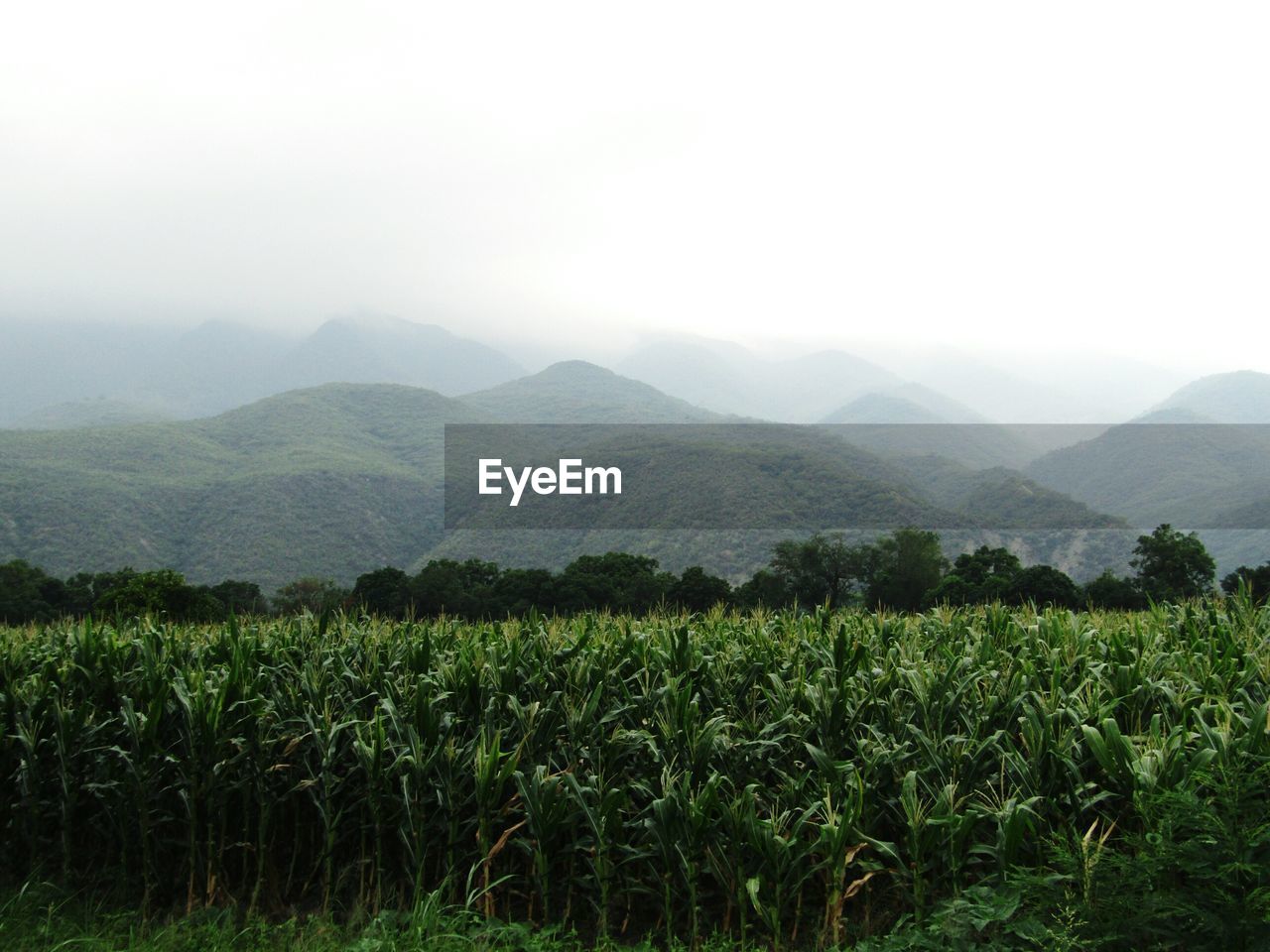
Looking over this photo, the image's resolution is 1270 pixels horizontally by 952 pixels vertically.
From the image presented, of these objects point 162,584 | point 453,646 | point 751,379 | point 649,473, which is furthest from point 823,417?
point 453,646

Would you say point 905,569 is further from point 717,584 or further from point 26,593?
point 26,593

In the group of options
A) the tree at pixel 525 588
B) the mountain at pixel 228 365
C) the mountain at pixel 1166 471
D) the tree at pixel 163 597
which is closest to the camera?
the tree at pixel 163 597

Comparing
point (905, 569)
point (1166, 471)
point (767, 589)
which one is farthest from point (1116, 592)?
point (1166, 471)

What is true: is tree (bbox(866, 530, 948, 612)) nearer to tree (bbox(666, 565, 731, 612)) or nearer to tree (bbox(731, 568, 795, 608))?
tree (bbox(731, 568, 795, 608))

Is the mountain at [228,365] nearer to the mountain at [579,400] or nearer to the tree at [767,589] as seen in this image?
the mountain at [579,400]

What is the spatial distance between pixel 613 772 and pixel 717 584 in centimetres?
1675

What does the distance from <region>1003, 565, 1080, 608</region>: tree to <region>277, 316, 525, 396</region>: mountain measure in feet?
499

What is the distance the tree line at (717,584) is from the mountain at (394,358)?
146457 millimetres

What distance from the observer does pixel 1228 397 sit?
120875 mm

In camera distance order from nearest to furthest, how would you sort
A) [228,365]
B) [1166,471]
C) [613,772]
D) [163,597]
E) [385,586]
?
[613,772]
[163,597]
[385,586]
[1166,471]
[228,365]

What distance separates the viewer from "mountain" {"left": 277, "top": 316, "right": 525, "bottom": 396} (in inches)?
6767

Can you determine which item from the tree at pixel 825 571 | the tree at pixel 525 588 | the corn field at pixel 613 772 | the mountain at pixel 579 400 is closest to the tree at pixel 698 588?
the tree at pixel 825 571

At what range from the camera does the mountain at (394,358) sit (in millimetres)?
171875

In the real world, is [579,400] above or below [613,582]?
above
